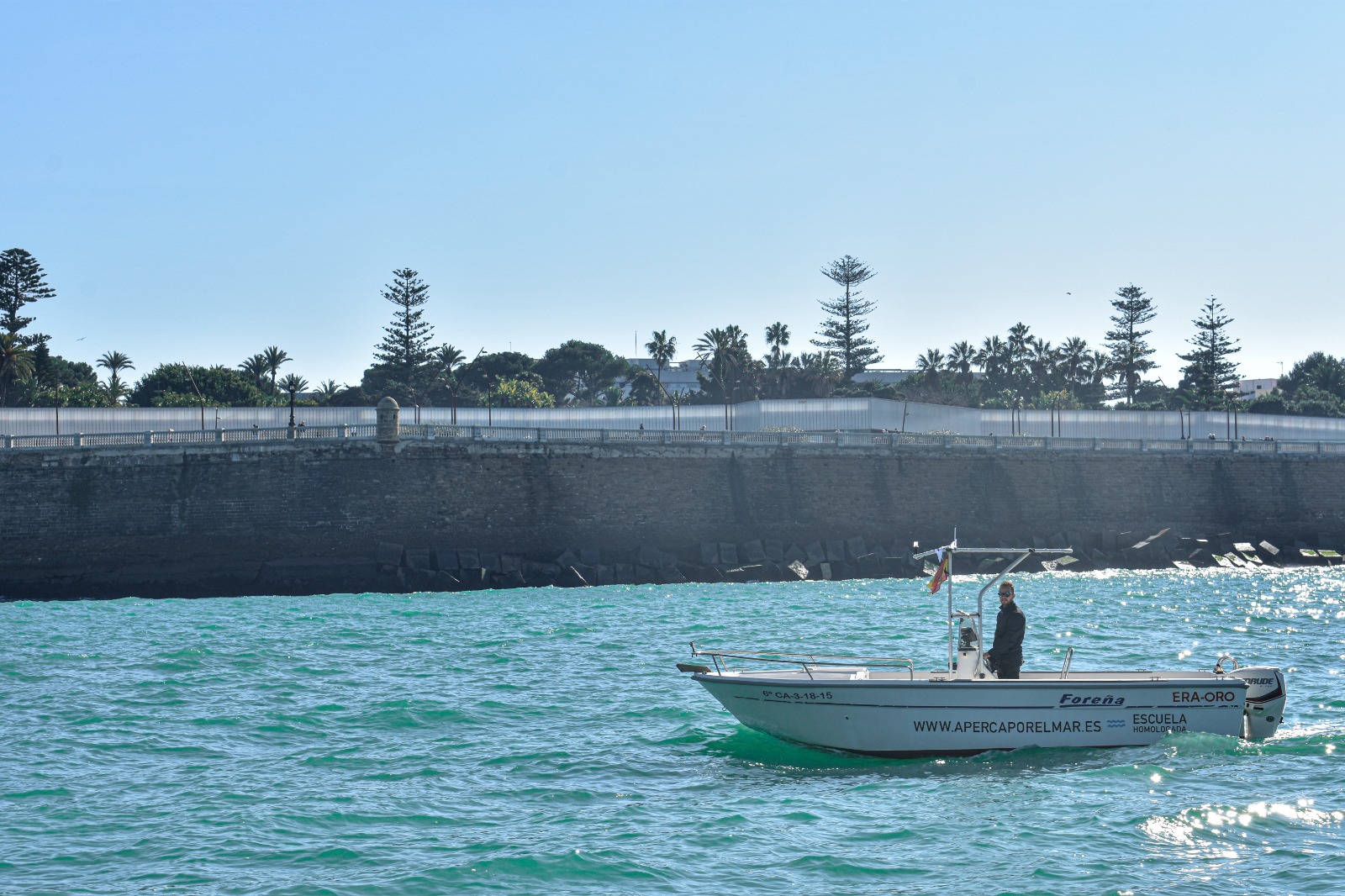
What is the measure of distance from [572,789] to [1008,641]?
6.07 m

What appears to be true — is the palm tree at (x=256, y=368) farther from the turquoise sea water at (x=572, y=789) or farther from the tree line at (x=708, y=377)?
the turquoise sea water at (x=572, y=789)

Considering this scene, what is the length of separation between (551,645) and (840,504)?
997 inches

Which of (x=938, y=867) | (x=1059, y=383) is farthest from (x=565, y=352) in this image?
(x=938, y=867)

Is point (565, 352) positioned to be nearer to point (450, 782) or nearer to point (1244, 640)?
point (1244, 640)

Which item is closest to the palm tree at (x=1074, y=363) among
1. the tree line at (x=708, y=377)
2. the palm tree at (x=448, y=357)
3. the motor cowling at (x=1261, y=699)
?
Result: the tree line at (x=708, y=377)

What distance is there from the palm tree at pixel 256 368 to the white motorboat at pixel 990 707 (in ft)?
268

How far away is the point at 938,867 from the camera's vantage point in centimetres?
1306

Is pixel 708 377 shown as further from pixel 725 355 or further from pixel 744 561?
pixel 744 561

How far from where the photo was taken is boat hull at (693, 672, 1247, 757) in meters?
16.6

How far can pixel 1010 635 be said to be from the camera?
16.9 meters

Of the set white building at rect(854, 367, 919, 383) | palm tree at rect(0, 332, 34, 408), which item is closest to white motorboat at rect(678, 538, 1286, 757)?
palm tree at rect(0, 332, 34, 408)

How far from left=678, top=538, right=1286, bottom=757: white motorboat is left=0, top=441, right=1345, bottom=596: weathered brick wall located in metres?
30.5

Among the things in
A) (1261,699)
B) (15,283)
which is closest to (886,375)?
(15,283)

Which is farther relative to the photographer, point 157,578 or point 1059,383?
point 1059,383
